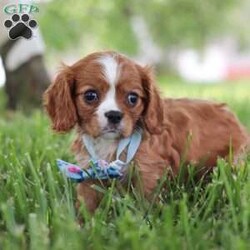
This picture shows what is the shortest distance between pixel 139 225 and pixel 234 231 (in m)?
0.32

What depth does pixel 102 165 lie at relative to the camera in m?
3.05

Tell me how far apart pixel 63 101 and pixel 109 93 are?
24cm

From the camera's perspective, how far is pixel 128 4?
12.1 meters

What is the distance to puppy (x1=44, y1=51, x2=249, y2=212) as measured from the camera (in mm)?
2980

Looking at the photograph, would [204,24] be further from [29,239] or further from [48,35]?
[29,239]

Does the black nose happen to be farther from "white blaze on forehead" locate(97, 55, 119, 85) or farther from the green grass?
the green grass

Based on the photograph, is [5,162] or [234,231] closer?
[234,231]

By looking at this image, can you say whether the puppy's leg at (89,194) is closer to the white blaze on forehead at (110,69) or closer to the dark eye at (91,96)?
the dark eye at (91,96)

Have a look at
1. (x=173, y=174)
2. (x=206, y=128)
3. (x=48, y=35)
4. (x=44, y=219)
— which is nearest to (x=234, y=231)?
(x=44, y=219)

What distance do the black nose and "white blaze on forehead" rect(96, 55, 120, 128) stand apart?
0.01 metres

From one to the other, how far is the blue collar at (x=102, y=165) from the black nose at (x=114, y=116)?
16cm

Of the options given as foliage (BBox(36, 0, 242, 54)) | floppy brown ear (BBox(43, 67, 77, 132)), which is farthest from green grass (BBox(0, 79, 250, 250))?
foliage (BBox(36, 0, 242, 54))

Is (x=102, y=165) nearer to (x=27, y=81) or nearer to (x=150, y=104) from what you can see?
(x=150, y=104)

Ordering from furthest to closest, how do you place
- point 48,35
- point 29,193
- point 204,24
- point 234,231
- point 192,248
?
point 204,24 < point 48,35 < point 29,193 < point 234,231 < point 192,248
